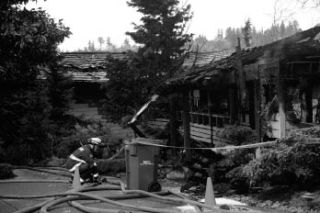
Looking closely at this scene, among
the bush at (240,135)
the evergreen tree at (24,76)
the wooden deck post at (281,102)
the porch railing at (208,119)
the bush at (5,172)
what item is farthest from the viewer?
the porch railing at (208,119)

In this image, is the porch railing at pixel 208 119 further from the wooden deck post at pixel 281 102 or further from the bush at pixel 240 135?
the wooden deck post at pixel 281 102

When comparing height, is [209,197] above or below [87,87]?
below

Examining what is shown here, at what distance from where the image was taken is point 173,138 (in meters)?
17.8

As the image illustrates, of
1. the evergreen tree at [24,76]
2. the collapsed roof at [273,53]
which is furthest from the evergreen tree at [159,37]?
the collapsed roof at [273,53]

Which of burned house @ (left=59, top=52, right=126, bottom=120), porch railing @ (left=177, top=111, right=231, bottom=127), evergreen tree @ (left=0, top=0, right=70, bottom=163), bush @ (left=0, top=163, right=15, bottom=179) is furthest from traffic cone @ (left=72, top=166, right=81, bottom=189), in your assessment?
burned house @ (left=59, top=52, right=126, bottom=120)

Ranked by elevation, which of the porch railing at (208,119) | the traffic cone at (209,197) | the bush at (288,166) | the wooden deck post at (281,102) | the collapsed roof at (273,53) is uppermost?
the collapsed roof at (273,53)

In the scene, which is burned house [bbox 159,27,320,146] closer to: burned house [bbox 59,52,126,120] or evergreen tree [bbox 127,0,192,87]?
evergreen tree [bbox 127,0,192,87]

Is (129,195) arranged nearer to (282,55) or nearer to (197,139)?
(282,55)

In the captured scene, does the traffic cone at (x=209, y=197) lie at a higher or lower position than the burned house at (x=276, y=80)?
lower

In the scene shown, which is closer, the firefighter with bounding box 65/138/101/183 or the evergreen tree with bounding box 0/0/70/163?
the firefighter with bounding box 65/138/101/183

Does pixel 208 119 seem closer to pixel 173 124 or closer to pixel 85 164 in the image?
pixel 173 124

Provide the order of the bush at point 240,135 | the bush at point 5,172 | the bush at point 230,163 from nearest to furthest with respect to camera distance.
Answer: the bush at point 230,163 < the bush at point 240,135 < the bush at point 5,172

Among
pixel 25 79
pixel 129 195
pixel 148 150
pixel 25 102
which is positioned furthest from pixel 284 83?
pixel 25 102

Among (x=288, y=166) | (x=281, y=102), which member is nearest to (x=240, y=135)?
(x=281, y=102)
